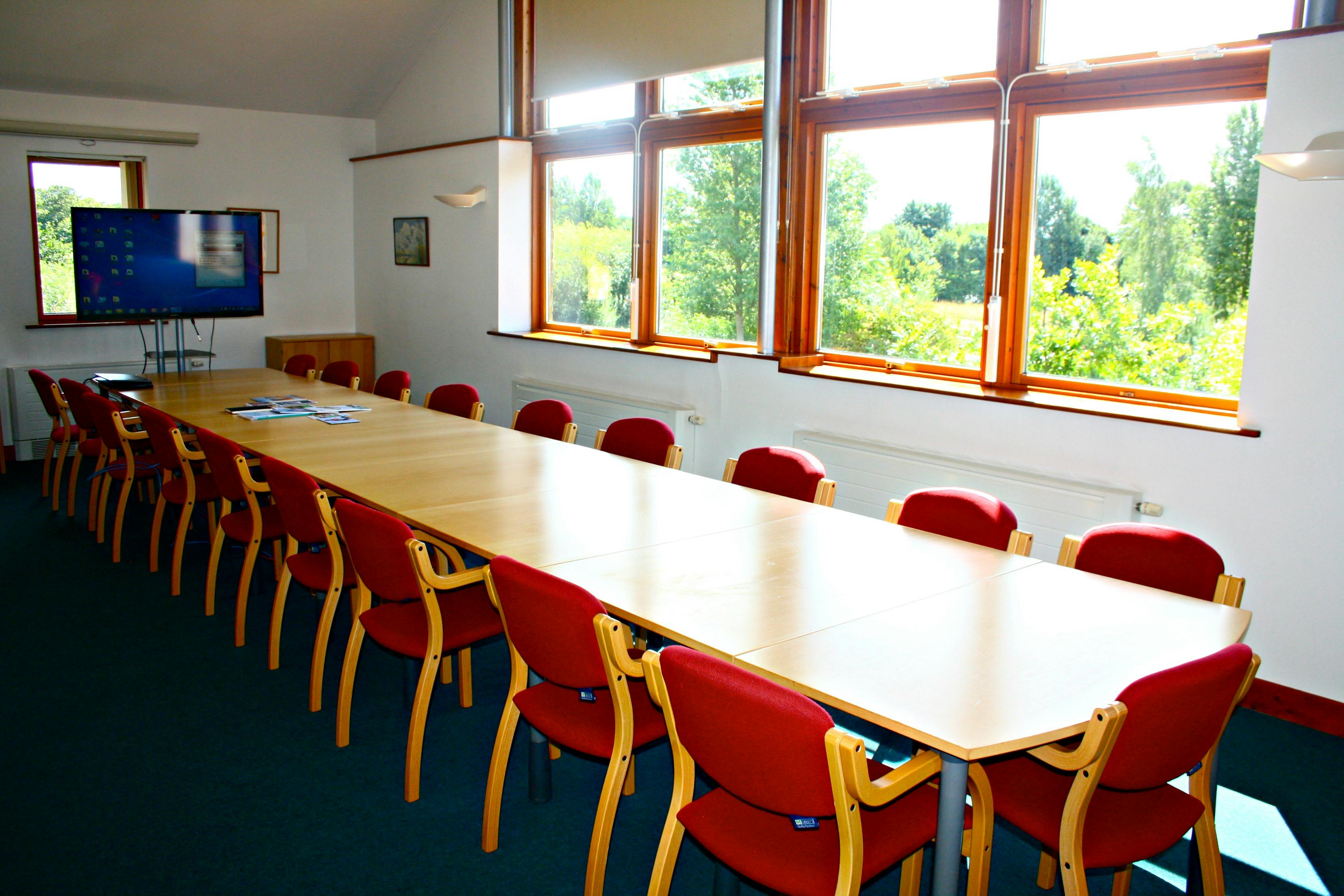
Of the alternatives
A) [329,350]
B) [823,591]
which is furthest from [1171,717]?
[329,350]

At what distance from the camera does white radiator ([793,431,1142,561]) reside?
13.4ft

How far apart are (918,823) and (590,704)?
936mm

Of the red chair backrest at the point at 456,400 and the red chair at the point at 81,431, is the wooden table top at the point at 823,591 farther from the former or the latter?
the red chair at the point at 81,431

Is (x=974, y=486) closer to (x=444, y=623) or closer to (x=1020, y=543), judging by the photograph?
(x=1020, y=543)

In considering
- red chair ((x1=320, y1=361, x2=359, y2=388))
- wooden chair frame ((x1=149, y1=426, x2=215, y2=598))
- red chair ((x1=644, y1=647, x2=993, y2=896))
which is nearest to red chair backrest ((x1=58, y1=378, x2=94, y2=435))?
wooden chair frame ((x1=149, y1=426, x2=215, y2=598))

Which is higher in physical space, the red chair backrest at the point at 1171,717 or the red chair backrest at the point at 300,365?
the red chair backrest at the point at 300,365

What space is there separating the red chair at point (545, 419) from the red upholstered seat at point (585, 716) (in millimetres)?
2366

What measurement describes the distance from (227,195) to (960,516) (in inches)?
297

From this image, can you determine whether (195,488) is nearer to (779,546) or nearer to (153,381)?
(153,381)

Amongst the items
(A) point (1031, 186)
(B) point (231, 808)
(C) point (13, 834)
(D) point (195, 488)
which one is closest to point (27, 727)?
(C) point (13, 834)

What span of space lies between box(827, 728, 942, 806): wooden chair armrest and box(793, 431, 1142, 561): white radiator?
2183 millimetres

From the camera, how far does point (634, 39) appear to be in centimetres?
651

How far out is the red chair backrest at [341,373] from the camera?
270 inches

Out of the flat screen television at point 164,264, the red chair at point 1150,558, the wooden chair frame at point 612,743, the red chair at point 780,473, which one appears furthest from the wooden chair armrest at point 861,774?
the flat screen television at point 164,264
